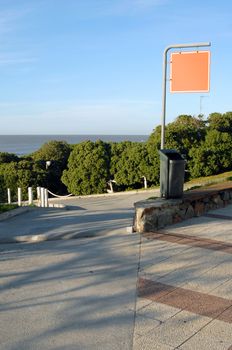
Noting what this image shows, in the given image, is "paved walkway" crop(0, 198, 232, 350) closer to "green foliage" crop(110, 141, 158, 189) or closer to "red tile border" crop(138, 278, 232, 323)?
"red tile border" crop(138, 278, 232, 323)

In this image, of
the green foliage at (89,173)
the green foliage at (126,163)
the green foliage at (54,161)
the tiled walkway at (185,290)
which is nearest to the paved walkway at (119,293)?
the tiled walkway at (185,290)

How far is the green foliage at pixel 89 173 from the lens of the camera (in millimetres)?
41062

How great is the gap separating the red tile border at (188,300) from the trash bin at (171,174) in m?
3.12

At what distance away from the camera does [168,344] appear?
132 inches

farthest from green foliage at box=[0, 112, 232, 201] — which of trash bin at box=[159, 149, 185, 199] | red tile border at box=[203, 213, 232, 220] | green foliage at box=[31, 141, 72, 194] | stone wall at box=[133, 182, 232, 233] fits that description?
trash bin at box=[159, 149, 185, 199]

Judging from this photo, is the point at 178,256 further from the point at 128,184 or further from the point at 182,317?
the point at 128,184

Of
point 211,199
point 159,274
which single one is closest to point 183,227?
point 211,199

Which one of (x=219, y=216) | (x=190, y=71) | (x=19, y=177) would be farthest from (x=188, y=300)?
(x=19, y=177)

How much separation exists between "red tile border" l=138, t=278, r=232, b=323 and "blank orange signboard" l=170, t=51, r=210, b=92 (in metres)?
4.82

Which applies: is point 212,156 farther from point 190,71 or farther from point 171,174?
point 171,174

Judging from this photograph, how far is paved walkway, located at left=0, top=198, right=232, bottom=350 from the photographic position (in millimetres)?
3484

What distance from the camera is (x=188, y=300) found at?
13.9 feet

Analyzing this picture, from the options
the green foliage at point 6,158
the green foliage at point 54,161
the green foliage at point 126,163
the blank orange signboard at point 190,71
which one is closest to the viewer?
the blank orange signboard at point 190,71

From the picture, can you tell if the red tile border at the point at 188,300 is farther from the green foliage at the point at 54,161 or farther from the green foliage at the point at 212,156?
the green foliage at the point at 54,161
